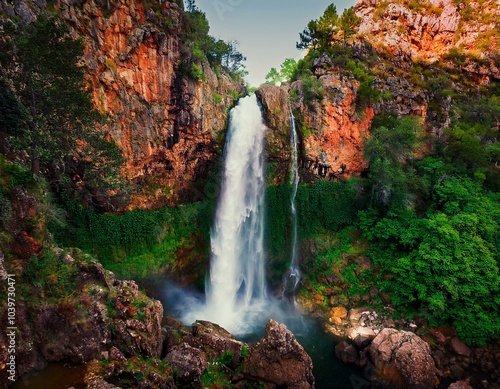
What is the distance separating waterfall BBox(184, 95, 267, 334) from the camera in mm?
22094

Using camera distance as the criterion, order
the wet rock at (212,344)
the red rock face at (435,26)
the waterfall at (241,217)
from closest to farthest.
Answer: the wet rock at (212,344)
the waterfall at (241,217)
the red rock face at (435,26)

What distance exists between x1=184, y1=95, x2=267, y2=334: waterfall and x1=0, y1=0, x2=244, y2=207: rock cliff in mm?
1571

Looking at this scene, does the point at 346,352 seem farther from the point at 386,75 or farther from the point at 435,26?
the point at 435,26

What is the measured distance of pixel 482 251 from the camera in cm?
1606

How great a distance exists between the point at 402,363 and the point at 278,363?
6.36 m

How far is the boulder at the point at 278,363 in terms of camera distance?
12008 mm

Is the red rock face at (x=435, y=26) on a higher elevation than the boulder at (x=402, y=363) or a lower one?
higher

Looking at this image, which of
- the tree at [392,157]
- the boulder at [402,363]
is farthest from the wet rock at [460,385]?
the tree at [392,157]

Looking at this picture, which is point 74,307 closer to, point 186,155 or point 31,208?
point 31,208

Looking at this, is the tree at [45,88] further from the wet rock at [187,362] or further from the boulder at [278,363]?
the boulder at [278,363]

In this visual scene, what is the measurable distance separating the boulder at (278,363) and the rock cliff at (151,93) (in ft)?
42.9

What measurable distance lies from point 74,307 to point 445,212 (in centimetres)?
2112

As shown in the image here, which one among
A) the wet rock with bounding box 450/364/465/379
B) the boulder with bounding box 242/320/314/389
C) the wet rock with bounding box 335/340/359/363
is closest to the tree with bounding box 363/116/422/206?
the wet rock with bounding box 450/364/465/379

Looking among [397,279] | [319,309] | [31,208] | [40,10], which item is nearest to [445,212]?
[397,279]
